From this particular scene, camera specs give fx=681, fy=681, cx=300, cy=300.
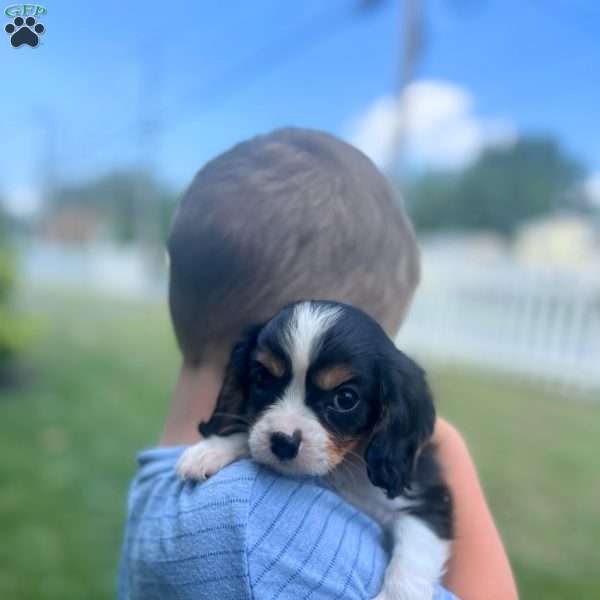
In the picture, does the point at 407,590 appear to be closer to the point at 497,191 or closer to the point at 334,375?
the point at 334,375

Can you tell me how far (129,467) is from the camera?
392cm

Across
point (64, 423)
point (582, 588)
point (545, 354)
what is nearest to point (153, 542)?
point (582, 588)

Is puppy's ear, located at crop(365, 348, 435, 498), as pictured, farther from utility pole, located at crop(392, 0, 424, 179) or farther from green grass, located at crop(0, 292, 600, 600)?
utility pole, located at crop(392, 0, 424, 179)

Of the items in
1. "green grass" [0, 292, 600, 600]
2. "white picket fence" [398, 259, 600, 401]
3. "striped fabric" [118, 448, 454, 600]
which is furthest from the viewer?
"white picket fence" [398, 259, 600, 401]

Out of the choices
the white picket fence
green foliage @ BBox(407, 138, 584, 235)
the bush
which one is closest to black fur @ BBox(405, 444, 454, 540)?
green foliage @ BBox(407, 138, 584, 235)

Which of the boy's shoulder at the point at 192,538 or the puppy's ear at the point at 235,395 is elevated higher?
the puppy's ear at the point at 235,395

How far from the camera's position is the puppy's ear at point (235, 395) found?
1181mm

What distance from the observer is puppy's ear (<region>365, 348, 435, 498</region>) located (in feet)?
3.61

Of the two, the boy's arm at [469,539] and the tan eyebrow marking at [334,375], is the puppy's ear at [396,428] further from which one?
the boy's arm at [469,539]

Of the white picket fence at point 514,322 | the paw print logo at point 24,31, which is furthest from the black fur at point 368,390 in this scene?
the white picket fence at point 514,322

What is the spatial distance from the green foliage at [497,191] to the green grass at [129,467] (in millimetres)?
1496

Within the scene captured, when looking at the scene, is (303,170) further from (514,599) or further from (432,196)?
(432,196)

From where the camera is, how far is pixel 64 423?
4668 millimetres

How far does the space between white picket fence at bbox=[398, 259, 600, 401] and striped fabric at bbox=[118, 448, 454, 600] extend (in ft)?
14.6
